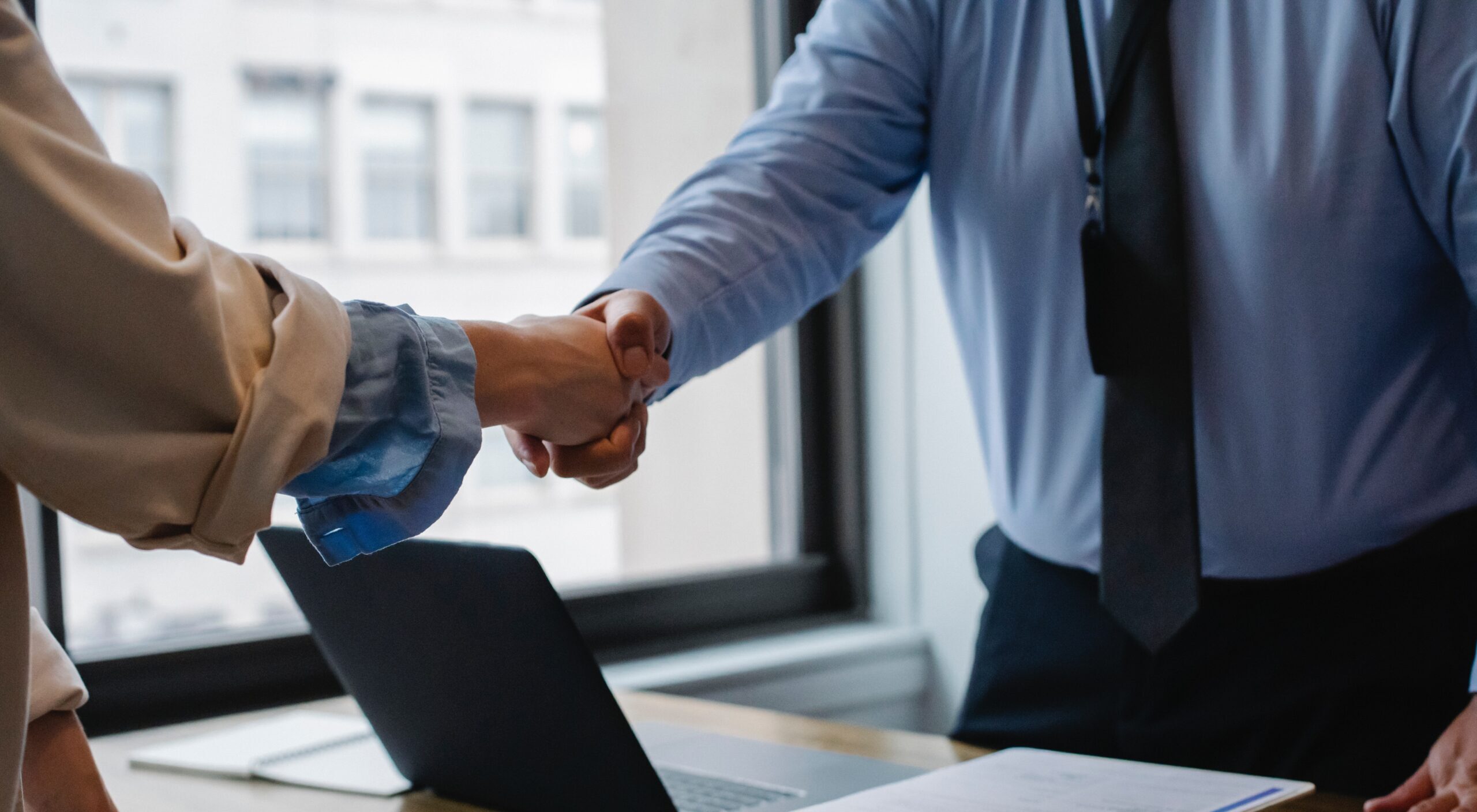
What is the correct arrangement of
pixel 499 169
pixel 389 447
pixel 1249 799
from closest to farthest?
pixel 389 447 → pixel 1249 799 → pixel 499 169

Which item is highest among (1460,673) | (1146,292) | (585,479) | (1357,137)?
(1357,137)

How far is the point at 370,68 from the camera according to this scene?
176cm

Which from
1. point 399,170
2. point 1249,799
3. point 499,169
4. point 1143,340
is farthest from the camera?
point 499,169

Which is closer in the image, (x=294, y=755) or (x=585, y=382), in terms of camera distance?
(x=585, y=382)

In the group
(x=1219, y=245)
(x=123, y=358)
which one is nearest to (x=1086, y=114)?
(x=1219, y=245)

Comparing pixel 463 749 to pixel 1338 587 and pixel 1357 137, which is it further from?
pixel 1357 137

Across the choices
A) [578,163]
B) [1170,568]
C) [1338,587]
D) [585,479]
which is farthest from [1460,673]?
[578,163]

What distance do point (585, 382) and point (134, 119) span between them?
87cm

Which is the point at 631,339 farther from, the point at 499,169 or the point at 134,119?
the point at 499,169

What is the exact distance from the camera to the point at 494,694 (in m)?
0.82

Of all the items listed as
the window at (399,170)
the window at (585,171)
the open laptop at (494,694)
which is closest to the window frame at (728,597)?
the window at (585,171)

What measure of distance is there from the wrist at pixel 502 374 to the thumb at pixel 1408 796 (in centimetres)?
61

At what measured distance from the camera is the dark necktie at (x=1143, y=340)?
99 cm

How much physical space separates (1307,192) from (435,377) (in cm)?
69
